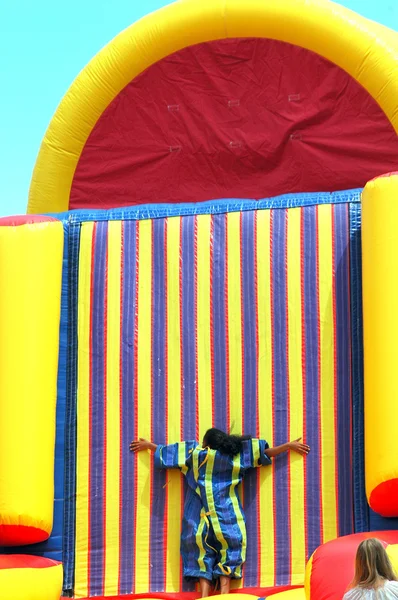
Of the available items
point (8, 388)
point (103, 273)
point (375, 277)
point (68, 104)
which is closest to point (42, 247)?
point (103, 273)

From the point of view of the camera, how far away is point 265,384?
5.04 metres

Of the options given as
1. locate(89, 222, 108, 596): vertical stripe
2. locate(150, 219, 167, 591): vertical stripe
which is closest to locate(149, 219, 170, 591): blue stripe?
locate(150, 219, 167, 591): vertical stripe

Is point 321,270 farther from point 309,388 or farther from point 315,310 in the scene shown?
point 309,388

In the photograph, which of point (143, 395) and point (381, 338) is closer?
point (381, 338)

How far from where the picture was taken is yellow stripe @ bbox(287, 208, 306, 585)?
4.85 m

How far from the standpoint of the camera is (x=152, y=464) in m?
5.07

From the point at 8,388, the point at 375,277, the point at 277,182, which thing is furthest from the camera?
the point at 277,182

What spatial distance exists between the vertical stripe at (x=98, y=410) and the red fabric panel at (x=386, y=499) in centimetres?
125

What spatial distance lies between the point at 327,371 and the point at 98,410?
3.48 feet

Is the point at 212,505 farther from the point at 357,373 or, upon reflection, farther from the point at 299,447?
the point at 357,373

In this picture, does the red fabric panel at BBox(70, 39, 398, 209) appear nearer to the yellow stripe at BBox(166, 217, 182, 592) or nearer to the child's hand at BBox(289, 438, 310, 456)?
the yellow stripe at BBox(166, 217, 182, 592)

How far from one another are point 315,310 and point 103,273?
1016 mm

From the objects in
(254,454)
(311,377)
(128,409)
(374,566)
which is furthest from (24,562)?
(374,566)

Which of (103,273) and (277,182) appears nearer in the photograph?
(103,273)
